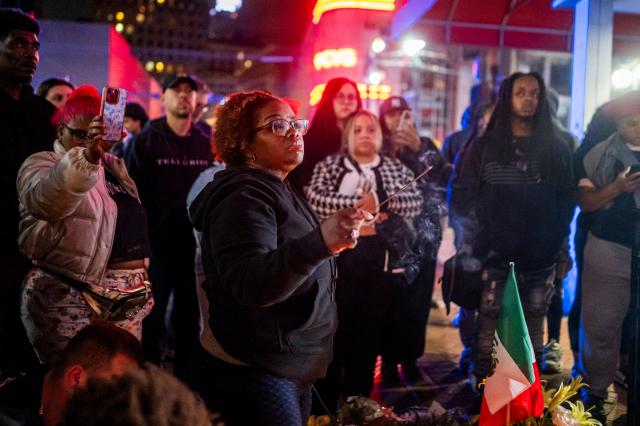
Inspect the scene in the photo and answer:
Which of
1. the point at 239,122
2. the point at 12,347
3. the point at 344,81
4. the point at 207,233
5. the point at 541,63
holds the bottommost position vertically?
the point at 12,347

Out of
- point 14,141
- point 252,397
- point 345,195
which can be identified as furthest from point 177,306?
point 252,397

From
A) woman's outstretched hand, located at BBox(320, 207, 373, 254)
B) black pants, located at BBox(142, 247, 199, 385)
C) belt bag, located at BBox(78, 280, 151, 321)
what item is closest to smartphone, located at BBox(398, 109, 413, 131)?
black pants, located at BBox(142, 247, 199, 385)

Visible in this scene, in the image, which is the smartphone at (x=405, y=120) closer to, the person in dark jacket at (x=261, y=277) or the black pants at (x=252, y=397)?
the person in dark jacket at (x=261, y=277)

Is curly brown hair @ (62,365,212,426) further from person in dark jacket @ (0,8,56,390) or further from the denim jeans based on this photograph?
the denim jeans

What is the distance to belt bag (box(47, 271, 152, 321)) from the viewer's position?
298 cm

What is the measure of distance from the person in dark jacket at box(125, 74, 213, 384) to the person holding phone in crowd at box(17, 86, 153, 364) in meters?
1.75

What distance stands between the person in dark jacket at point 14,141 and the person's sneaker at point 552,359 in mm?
3981

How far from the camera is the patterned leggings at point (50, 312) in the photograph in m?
2.91

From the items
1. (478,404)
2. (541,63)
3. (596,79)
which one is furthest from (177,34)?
(478,404)

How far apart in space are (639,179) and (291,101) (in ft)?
8.23

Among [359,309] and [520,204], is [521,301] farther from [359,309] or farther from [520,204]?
[359,309]

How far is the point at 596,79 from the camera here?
6.73m

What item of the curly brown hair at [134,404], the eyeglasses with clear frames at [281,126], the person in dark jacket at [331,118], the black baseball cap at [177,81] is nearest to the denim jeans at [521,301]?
the person in dark jacket at [331,118]

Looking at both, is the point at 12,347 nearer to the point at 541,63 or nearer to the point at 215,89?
the point at 541,63
